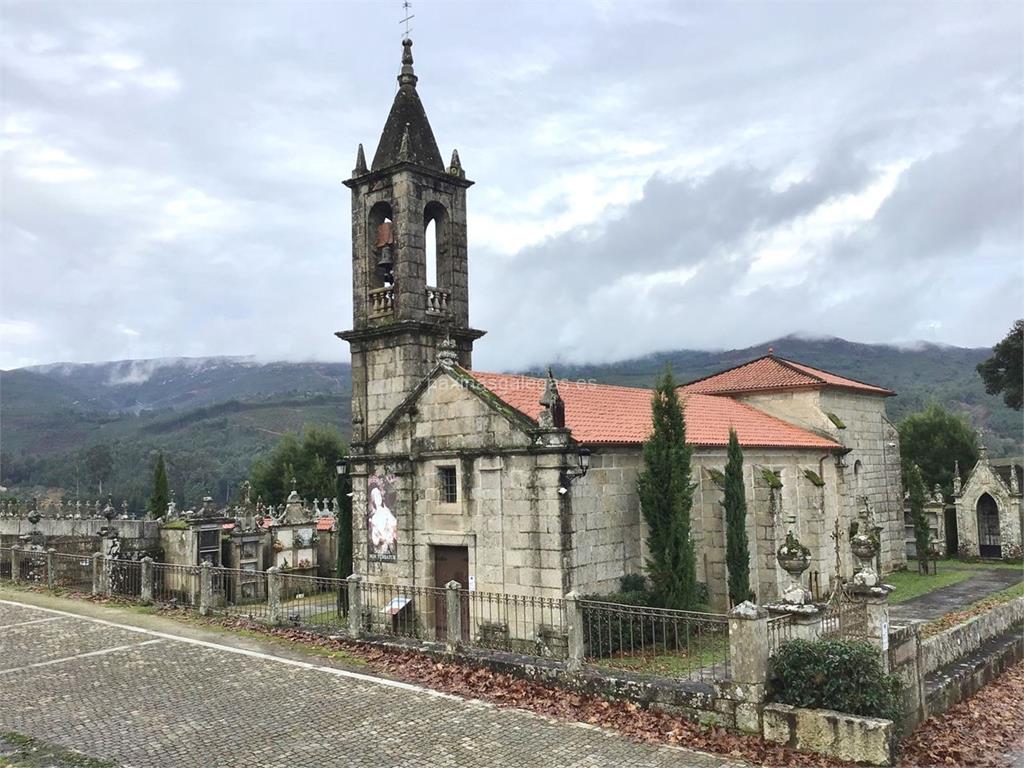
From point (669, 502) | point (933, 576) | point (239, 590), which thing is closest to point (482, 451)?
point (669, 502)

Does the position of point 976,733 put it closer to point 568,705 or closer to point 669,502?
point 568,705

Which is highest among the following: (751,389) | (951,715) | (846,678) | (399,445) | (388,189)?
(388,189)

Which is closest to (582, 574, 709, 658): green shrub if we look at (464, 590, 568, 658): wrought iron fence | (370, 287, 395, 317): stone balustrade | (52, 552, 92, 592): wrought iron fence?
(464, 590, 568, 658): wrought iron fence

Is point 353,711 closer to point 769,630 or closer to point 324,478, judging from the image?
point 769,630

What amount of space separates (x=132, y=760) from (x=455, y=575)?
9745mm

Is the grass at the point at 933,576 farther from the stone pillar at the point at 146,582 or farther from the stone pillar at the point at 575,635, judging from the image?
the stone pillar at the point at 146,582

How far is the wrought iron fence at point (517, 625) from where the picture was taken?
16.0 metres

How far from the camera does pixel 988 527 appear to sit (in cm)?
3641

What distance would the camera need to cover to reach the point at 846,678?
9703 millimetres

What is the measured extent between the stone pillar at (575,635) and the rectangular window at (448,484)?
6661 mm

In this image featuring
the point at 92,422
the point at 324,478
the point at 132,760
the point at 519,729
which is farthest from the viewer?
the point at 92,422

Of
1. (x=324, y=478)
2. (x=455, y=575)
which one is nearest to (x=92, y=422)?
(x=324, y=478)

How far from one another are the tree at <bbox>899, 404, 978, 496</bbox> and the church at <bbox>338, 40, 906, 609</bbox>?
2828 centimetres

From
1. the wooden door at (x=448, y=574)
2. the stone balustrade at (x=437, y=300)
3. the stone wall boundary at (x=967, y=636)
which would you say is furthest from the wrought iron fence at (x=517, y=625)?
the stone balustrade at (x=437, y=300)
